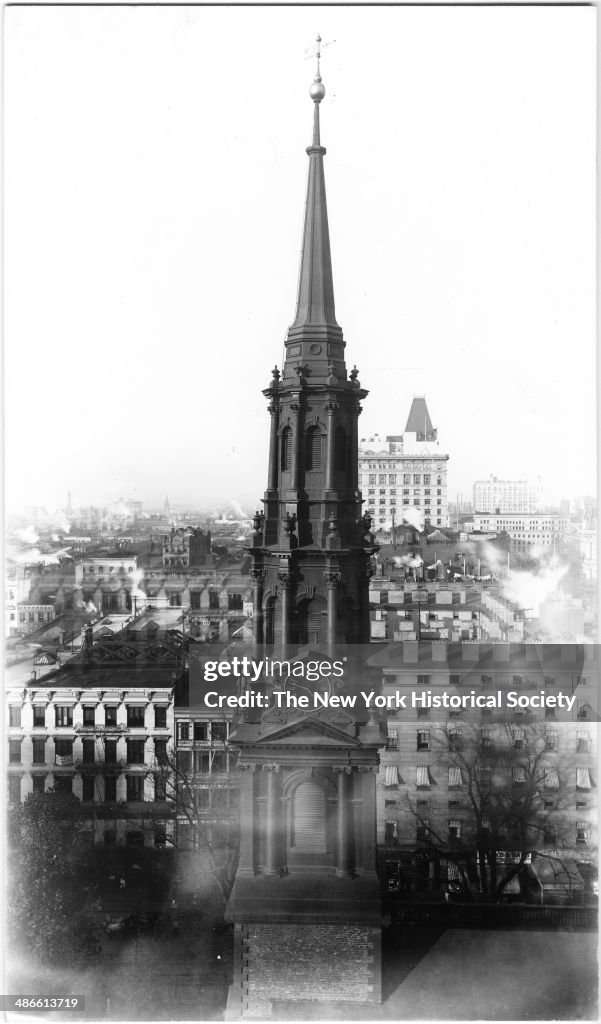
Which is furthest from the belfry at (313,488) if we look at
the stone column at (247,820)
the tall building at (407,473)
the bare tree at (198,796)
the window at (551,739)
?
the window at (551,739)

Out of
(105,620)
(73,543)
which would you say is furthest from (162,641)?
(73,543)

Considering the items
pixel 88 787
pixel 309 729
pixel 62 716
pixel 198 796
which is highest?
pixel 309 729

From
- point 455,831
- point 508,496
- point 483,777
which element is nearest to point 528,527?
point 508,496

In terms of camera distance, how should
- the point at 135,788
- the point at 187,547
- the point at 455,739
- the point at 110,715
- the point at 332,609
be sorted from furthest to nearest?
the point at 187,547 → the point at 110,715 → the point at 135,788 → the point at 455,739 → the point at 332,609

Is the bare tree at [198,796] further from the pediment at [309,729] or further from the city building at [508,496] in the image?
the city building at [508,496]

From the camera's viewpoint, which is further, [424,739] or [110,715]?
[110,715]

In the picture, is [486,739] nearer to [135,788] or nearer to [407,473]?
[407,473]

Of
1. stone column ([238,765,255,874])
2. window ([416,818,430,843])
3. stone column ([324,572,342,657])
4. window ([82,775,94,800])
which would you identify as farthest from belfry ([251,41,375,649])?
window ([82,775,94,800])
